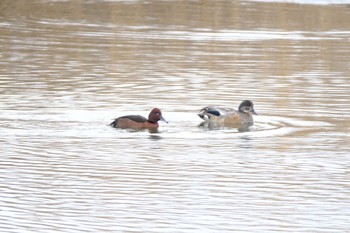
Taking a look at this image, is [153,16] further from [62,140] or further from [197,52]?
[62,140]

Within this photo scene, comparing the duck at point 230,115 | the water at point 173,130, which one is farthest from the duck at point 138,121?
the duck at point 230,115

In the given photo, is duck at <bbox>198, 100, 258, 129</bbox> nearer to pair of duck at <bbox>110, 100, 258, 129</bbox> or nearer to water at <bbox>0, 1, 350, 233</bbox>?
pair of duck at <bbox>110, 100, 258, 129</bbox>

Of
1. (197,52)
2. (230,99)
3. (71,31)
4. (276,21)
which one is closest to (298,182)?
(230,99)

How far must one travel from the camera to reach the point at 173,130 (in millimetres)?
16406

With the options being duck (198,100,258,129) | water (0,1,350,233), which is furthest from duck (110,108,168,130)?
duck (198,100,258,129)

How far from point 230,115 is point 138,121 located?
134 centimetres

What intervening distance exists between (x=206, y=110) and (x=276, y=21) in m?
16.7

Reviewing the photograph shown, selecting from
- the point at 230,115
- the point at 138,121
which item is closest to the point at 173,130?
the point at 138,121

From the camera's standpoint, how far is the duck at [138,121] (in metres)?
16.3

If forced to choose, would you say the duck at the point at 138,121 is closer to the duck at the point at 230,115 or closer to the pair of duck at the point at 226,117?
the pair of duck at the point at 226,117

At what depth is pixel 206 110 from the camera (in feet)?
55.9

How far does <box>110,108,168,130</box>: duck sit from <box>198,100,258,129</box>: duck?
78 centimetres

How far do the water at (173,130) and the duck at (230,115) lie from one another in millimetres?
216

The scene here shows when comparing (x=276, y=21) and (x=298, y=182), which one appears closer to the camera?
(x=298, y=182)
